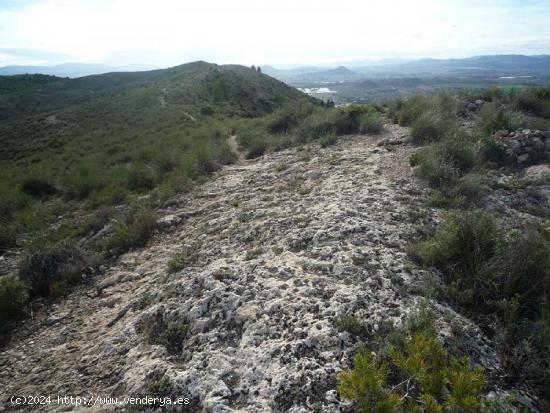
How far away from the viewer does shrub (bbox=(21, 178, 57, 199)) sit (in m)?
14.3

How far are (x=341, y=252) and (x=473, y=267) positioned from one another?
1.94 m

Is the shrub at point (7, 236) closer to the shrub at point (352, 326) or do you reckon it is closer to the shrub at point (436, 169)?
the shrub at point (352, 326)

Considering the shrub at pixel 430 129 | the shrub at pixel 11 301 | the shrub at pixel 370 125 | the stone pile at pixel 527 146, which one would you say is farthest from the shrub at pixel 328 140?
the shrub at pixel 11 301

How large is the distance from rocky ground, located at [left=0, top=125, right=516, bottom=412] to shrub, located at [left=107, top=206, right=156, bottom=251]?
0.37 meters

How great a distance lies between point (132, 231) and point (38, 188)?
9.25 metres

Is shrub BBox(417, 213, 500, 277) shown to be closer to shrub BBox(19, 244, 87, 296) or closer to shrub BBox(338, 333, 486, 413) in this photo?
shrub BBox(338, 333, 486, 413)

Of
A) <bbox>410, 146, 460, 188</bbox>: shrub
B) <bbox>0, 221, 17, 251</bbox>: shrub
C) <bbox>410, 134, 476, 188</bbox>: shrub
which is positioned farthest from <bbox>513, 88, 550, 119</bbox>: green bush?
<bbox>0, 221, 17, 251</bbox>: shrub

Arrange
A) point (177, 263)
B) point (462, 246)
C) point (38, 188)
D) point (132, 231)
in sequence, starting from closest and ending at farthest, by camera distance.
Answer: point (462, 246) → point (177, 263) → point (132, 231) → point (38, 188)

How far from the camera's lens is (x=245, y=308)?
491 cm

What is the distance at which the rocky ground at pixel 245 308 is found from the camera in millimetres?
3967

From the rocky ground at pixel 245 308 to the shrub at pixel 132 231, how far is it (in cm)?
37

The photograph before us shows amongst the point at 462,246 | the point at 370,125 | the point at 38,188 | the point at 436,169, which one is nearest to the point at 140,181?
the point at 38,188

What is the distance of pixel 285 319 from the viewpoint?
4.59 metres

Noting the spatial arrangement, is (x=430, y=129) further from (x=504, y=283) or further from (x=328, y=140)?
(x=504, y=283)
